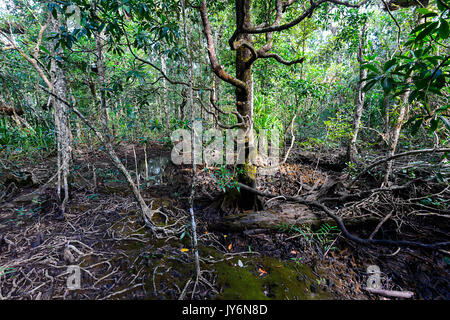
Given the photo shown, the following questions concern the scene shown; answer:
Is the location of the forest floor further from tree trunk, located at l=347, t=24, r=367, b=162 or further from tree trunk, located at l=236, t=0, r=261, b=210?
tree trunk, located at l=347, t=24, r=367, b=162

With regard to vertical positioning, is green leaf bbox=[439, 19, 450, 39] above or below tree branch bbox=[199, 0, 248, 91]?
below

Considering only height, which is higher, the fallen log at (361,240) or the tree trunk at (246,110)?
the tree trunk at (246,110)

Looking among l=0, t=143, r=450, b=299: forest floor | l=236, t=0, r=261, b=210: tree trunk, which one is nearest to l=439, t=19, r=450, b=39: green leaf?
l=236, t=0, r=261, b=210: tree trunk

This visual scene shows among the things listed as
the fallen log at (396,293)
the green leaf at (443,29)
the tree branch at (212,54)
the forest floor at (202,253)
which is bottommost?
the fallen log at (396,293)

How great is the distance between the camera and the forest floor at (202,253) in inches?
73.5

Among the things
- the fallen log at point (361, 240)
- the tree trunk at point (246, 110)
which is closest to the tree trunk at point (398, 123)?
the fallen log at point (361, 240)

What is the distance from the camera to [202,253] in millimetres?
2402

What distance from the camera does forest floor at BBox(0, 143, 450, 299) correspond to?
187cm

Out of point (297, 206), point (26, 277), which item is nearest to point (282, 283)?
point (297, 206)

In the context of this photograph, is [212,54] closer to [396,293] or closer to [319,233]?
[319,233]

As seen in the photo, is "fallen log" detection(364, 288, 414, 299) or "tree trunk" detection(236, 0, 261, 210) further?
"tree trunk" detection(236, 0, 261, 210)

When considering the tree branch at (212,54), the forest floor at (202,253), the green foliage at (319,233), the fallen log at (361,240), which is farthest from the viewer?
the green foliage at (319,233)

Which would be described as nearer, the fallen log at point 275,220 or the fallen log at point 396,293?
the fallen log at point 396,293

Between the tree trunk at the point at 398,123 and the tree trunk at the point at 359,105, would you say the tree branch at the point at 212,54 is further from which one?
the tree trunk at the point at 359,105
